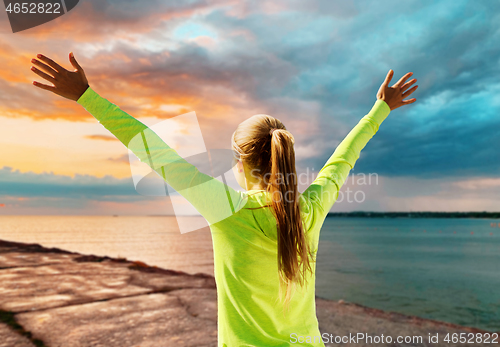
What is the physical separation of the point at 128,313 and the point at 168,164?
5993 millimetres

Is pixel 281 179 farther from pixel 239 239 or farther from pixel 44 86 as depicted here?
pixel 44 86

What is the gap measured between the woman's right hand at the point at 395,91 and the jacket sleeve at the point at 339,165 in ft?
0.13

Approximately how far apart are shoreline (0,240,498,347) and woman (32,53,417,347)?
4.11m

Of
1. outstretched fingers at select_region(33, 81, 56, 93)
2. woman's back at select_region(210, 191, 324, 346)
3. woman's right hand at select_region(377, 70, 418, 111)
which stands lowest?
woman's back at select_region(210, 191, 324, 346)

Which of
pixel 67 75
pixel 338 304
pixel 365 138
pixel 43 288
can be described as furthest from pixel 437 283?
pixel 67 75

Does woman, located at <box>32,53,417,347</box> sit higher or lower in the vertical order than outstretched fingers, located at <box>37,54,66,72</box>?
lower

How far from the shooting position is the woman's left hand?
43.3 inches

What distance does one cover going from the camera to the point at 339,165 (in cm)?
159

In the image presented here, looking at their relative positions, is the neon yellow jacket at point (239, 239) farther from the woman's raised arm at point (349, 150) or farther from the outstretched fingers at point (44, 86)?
the outstretched fingers at point (44, 86)

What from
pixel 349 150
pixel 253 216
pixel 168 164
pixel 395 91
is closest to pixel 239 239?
pixel 253 216

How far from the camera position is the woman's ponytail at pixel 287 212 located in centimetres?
118

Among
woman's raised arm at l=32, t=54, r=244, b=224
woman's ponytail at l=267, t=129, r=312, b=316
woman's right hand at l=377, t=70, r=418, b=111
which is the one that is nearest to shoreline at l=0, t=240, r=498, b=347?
woman's ponytail at l=267, t=129, r=312, b=316

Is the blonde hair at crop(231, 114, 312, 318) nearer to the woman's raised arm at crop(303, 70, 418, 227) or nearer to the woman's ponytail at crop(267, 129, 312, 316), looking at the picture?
the woman's ponytail at crop(267, 129, 312, 316)

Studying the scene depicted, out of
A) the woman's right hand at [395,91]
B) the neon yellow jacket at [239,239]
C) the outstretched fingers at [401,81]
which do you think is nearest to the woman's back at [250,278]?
the neon yellow jacket at [239,239]
